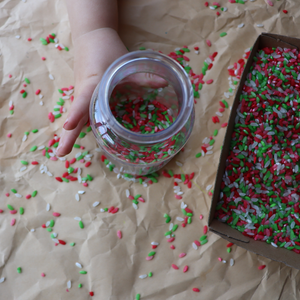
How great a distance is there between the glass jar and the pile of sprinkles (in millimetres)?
208

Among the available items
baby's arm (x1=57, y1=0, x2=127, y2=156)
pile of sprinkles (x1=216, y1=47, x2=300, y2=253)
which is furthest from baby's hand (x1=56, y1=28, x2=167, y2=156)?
pile of sprinkles (x1=216, y1=47, x2=300, y2=253)

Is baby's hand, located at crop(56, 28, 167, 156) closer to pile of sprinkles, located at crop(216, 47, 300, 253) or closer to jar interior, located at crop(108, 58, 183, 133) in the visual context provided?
jar interior, located at crop(108, 58, 183, 133)

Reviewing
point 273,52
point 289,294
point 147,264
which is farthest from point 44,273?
point 273,52

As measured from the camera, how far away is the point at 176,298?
75cm

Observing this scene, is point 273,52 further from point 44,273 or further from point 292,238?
point 44,273

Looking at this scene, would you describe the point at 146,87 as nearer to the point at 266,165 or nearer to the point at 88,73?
the point at 88,73

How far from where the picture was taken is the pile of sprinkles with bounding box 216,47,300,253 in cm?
75

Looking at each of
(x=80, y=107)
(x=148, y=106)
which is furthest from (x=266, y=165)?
(x=80, y=107)

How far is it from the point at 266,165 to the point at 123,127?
44cm

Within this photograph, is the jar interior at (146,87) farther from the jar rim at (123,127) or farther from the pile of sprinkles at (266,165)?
the pile of sprinkles at (266,165)

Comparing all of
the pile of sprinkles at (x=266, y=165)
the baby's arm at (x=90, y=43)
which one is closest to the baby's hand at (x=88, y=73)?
the baby's arm at (x=90, y=43)

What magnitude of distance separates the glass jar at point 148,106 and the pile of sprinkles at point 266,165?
21 centimetres

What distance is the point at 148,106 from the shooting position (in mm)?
744

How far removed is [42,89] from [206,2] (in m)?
0.56
